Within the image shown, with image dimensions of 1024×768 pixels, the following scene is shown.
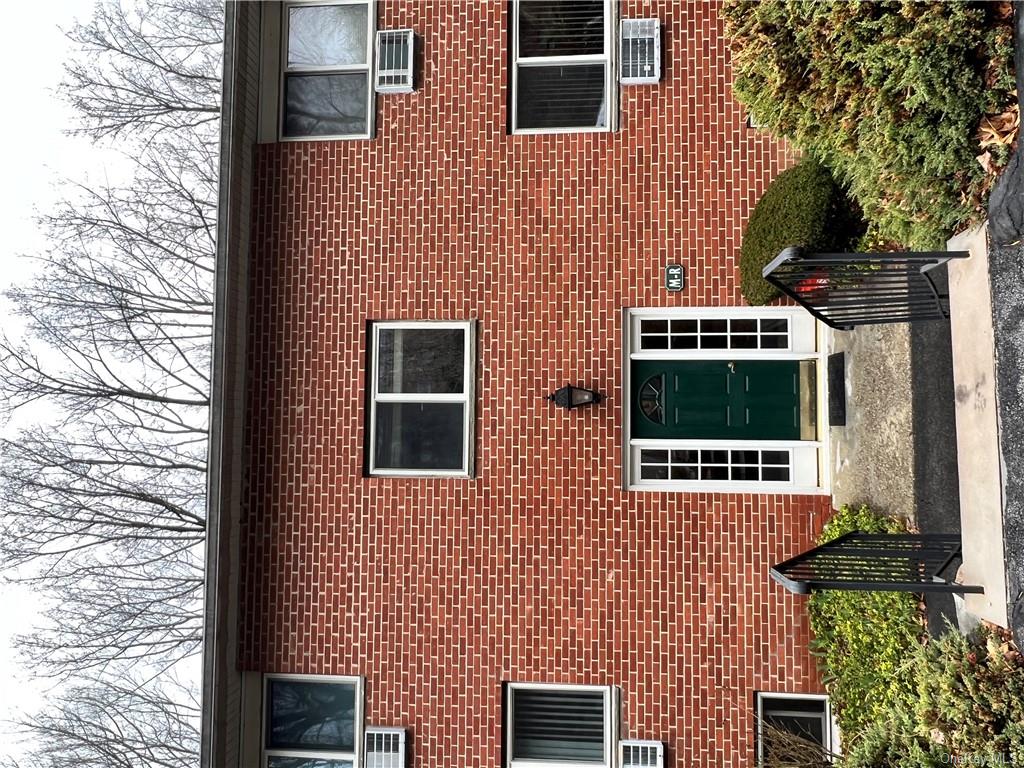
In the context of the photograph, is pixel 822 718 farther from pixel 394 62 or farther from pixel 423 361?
pixel 394 62

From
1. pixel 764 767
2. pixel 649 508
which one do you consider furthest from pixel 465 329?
pixel 764 767

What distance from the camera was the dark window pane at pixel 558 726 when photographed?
8.87 metres

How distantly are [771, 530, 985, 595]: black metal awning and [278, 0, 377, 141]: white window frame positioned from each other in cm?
695

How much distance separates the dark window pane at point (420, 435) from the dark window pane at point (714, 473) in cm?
286

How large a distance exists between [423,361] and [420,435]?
893mm

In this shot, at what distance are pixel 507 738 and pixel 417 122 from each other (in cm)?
736

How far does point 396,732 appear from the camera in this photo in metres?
8.89

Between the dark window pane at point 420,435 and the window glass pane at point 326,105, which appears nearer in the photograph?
the dark window pane at point 420,435

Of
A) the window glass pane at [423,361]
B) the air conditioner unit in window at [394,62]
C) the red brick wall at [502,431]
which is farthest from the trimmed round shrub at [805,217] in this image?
the air conditioner unit in window at [394,62]

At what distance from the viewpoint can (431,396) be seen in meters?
9.41

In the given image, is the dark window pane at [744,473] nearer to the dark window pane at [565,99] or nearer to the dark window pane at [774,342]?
the dark window pane at [774,342]

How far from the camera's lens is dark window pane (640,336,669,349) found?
368 inches

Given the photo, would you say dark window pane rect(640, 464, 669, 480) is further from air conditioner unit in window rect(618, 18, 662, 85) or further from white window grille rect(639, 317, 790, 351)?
air conditioner unit in window rect(618, 18, 662, 85)

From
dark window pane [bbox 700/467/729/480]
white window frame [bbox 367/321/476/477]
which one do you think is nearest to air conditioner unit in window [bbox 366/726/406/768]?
white window frame [bbox 367/321/476/477]
